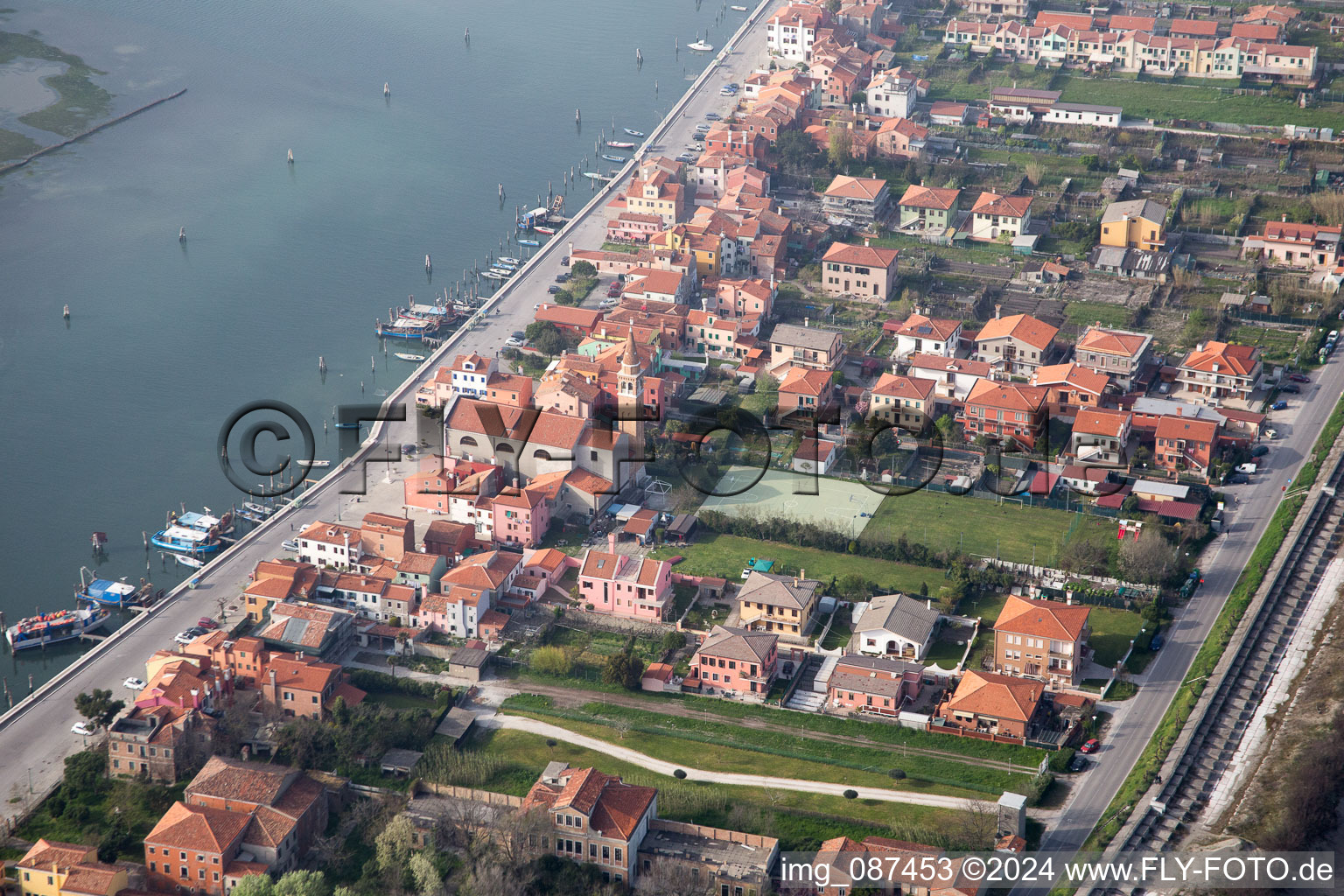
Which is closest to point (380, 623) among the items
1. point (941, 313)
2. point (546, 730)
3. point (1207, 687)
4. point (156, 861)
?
point (546, 730)

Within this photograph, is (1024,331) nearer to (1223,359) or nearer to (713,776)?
(1223,359)

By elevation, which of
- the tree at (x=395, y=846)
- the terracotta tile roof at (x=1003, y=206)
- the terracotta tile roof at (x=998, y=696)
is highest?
the terracotta tile roof at (x=1003, y=206)

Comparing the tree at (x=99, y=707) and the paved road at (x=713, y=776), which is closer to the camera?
the paved road at (x=713, y=776)

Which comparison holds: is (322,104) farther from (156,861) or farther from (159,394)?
(156,861)

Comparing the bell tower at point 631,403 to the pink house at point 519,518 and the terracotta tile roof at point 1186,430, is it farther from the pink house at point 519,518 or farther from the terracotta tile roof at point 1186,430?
the terracotta tile roof at point 1186,430

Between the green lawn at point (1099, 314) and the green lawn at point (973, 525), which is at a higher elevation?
the green lawn at point (1099, 314)

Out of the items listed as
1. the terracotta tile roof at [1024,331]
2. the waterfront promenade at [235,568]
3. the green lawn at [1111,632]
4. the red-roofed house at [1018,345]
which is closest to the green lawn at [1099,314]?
the terracotta tile roof at [1024,331]

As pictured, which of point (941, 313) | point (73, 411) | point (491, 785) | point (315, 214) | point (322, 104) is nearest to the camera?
point (491, 785)

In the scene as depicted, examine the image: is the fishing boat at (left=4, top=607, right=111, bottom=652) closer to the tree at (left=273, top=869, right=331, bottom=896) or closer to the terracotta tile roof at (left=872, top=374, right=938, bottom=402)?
the tree at (left=273, top=869, right=331, bottom=896)
